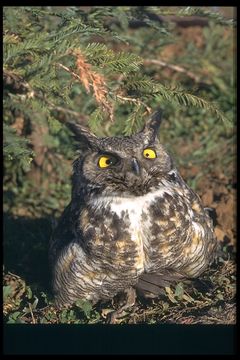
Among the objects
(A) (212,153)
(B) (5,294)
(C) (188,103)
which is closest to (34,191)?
(A) (212,153)

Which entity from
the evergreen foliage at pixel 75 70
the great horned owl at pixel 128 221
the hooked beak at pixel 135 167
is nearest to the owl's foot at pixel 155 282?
the great horned owl at pixel 128 221

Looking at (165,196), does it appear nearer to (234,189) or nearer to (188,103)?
(188,103)

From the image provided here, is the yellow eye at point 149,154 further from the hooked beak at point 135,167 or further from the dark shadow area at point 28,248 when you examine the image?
the dark shadow area at point 28,248

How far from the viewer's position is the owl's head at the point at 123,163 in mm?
3945

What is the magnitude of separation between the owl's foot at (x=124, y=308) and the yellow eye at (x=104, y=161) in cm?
82

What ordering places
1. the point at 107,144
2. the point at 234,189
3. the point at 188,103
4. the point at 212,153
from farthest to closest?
the point at 212,153 < the point at 234,189 < the point at 188,103 < the point at 107,144

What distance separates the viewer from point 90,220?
4109mm

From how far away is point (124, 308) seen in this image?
14.3 feet

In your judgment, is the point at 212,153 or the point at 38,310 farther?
the point at 212,153

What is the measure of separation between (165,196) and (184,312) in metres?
0.71

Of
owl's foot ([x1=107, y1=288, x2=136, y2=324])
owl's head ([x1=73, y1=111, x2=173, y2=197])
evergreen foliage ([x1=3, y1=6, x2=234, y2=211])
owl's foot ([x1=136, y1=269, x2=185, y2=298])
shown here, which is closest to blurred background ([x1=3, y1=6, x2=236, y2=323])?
evergreen foliage ([x1=3, y1=6, x2=234, y2=211])

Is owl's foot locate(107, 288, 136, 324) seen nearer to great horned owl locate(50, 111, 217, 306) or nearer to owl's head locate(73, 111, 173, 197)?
great horned owl locate(50, 111, 217, 306)

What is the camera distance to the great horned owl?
399 cm

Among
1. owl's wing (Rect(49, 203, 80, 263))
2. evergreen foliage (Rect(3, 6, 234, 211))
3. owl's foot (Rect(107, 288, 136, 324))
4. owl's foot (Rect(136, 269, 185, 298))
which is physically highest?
evergreen foliage (Rect(3, 6, 234, 211))
